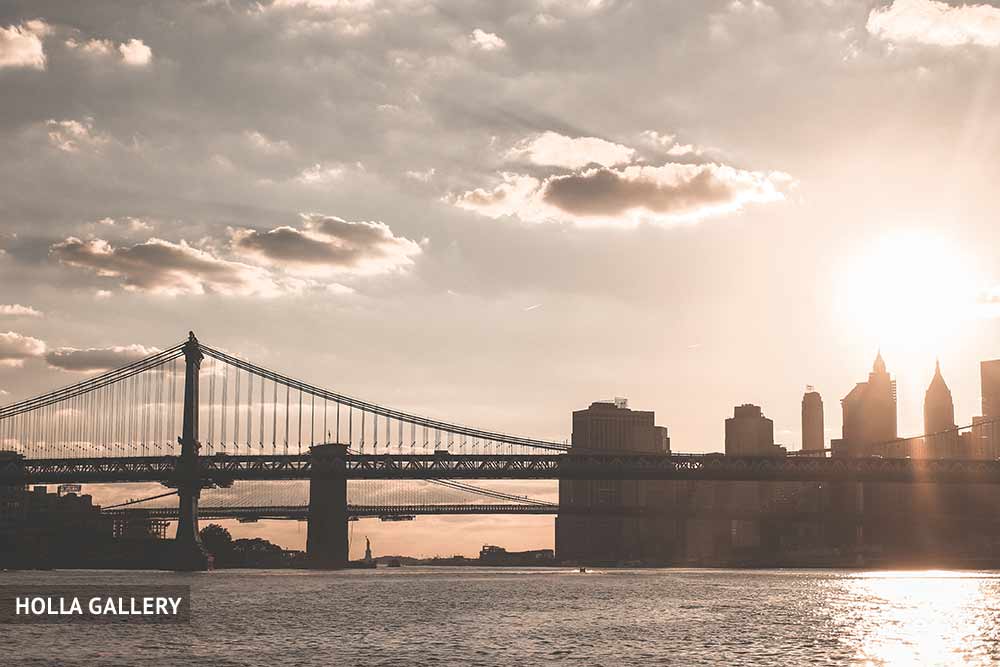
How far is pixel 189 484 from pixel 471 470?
29.3 metres

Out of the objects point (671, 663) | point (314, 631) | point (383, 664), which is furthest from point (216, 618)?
point (671, 663)

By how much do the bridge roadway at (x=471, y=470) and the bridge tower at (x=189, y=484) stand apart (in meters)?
1.05

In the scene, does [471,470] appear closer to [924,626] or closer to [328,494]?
[328,494]

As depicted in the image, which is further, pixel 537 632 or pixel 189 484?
pixel 189 484

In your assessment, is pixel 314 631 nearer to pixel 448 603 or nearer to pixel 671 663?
pixel 671 663

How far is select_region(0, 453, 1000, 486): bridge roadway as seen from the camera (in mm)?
132875

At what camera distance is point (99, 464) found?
134 meters

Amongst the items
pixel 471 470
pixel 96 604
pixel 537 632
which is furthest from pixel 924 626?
pixel 471 470

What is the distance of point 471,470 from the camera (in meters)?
141

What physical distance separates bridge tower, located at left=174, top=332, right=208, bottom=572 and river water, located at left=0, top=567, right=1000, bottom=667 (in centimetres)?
3667

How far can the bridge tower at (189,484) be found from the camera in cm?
12812

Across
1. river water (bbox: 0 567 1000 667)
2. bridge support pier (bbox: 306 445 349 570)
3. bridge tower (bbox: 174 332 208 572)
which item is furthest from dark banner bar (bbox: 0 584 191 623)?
bridge support pier (bbox: 306 445 349 570)

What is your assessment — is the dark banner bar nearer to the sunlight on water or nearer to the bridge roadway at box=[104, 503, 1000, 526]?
the sunlight on water

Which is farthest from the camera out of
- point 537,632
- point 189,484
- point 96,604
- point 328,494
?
point 328,494
